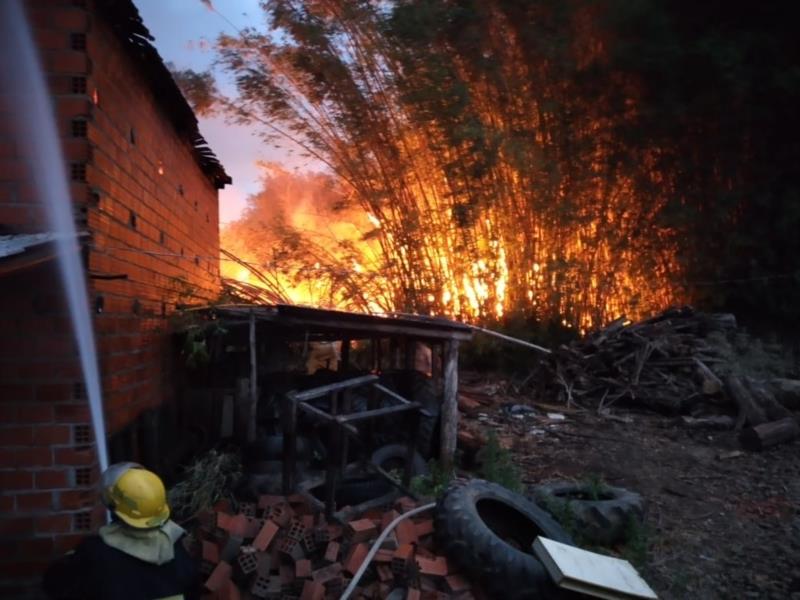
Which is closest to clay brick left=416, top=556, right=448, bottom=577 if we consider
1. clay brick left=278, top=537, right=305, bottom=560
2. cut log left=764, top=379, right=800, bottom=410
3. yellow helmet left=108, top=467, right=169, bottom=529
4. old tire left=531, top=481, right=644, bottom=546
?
clay brick left=278, top=537, right=305, bottom=560

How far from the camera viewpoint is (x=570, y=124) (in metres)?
10.5

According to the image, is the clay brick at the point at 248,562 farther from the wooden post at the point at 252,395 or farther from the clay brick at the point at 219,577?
the wooden post at the point at 252,395

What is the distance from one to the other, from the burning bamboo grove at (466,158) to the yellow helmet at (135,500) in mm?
6741

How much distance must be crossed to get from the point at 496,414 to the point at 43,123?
6736mm

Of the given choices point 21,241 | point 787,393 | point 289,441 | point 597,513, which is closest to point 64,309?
point 21,241

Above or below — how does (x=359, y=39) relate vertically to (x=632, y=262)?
above

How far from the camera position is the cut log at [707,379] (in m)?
9.31

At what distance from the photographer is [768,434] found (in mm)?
7758

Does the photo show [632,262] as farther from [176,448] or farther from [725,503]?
[176,448]

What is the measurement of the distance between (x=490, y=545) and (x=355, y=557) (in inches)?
32.0

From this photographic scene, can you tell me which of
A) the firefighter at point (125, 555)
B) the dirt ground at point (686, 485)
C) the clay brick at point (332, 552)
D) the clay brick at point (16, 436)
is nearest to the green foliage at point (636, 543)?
the dirt ground at point (686, 485)

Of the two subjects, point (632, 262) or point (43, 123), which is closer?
point (43, 123)

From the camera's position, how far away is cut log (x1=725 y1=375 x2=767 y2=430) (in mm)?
8445

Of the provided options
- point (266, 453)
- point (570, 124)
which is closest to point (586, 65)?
point (570, 124)
